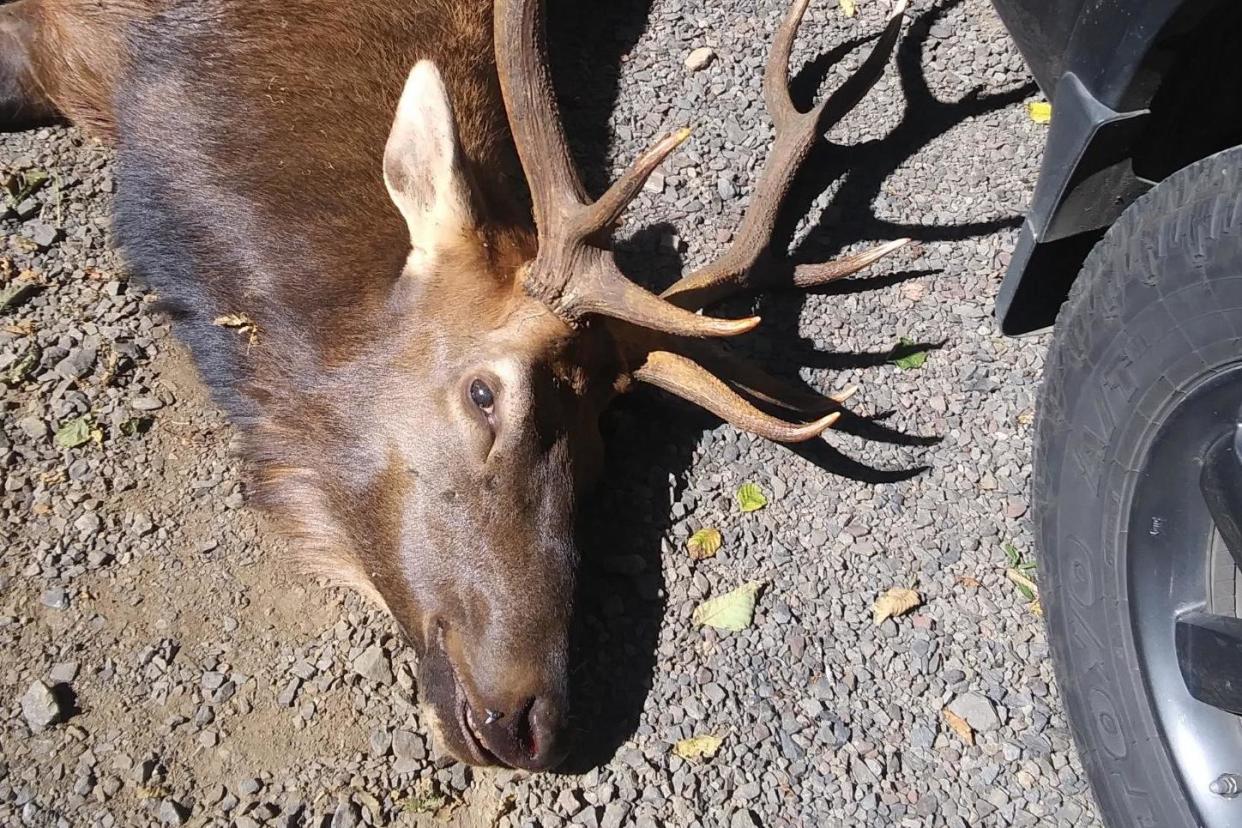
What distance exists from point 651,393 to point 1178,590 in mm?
1922

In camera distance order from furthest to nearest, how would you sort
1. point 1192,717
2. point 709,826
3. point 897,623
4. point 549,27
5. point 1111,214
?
1. point 549,27
2. point 897,623
3. point 709,826
4. point 1111,214
5. point 1192,717

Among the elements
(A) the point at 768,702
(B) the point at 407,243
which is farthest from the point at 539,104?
(A) the point at 768,702

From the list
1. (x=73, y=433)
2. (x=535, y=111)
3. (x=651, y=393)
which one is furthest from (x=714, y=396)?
(x=73, y=433)

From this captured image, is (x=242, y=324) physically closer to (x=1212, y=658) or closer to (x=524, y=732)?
(x=524, y=732)

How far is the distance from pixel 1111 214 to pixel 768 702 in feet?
5.57

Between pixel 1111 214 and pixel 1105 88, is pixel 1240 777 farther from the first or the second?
pixel 1105 88

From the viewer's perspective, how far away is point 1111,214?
2689 millimetres

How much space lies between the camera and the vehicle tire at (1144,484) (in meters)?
2.21

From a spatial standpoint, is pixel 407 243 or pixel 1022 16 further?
pixel 407 243

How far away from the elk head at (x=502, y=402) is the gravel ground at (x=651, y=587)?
1.01 ft

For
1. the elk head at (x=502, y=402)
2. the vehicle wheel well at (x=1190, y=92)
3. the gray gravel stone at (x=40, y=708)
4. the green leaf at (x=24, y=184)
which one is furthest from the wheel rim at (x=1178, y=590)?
the green leaf at (x=24, y=184)

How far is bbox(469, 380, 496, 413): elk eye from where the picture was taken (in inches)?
126

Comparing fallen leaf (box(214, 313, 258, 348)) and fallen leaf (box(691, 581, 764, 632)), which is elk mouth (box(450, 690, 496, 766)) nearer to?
fallen leaf (box(691, 581, 764, 632))

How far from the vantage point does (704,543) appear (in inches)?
147
